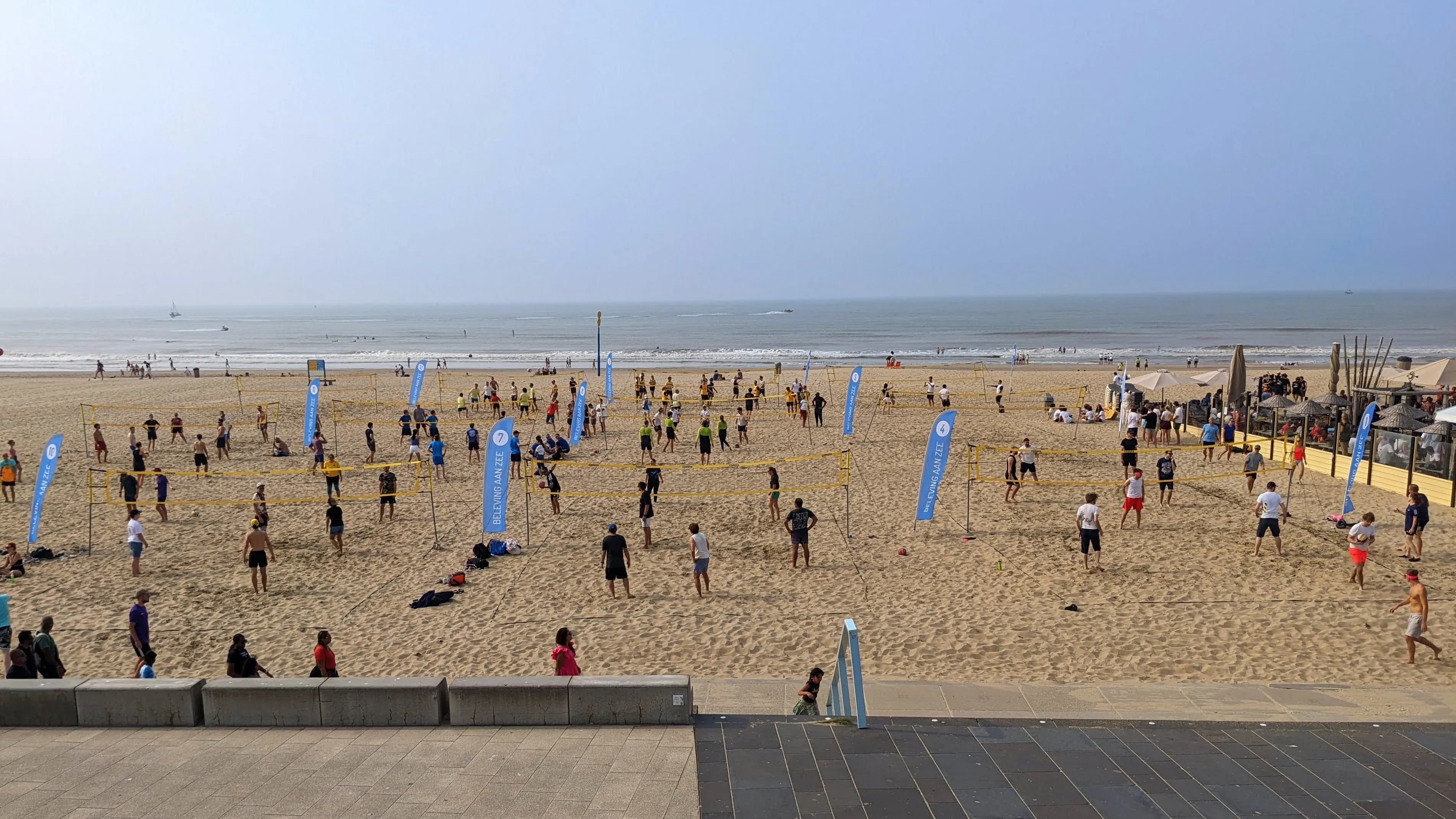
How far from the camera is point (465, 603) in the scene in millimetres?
11453

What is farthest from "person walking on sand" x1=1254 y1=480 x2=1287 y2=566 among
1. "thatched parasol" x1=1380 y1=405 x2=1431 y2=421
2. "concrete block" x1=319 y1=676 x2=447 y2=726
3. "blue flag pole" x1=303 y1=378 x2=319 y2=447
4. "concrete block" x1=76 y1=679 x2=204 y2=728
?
"blue flag pole" x1=303 y1=378 x2=319 y2=447

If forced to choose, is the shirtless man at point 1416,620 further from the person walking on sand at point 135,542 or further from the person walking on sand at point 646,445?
the person walking on sand at point 135,542

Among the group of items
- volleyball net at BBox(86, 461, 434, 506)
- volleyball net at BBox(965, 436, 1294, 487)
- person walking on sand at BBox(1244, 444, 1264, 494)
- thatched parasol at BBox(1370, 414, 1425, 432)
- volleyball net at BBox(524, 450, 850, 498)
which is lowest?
volleyball net at BBox(86, 461, 434, 506)

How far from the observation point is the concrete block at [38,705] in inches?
258

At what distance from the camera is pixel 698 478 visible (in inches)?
755

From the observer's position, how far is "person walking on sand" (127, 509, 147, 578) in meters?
12.4

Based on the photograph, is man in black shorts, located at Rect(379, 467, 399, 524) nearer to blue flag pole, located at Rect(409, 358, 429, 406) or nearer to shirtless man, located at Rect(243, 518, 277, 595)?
shirtless man, located at Rect(243, 518, 277, 595)

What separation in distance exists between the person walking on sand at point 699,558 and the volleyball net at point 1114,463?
21.2ft

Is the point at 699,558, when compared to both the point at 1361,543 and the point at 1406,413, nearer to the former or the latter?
the point at 1361,543

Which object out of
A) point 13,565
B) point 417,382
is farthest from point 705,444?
point 13,565

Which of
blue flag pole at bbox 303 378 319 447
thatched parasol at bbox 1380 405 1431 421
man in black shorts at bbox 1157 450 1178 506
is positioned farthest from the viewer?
blue flag pole at bbox 303 378 319 447

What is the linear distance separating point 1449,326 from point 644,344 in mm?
90384

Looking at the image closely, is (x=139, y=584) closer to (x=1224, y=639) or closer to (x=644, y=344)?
(x=1224, y=639)

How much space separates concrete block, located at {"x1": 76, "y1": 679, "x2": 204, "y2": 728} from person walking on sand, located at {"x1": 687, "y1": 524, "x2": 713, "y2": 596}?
19.4ft
